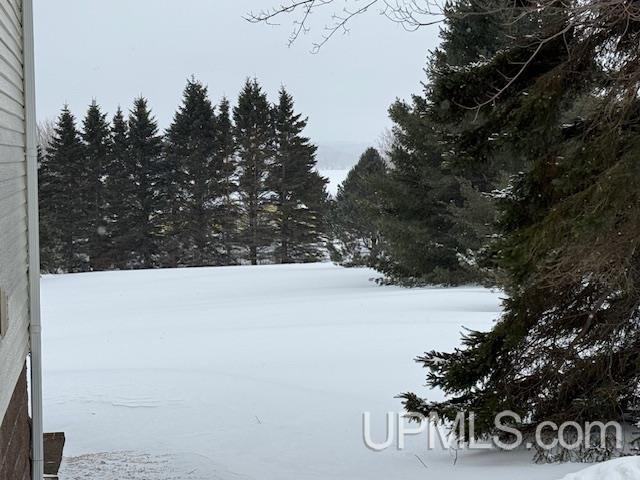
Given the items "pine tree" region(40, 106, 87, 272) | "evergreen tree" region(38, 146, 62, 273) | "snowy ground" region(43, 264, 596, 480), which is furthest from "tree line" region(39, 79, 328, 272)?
"snowy ground" region(43, 264, 596, 480)

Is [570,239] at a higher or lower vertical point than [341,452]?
higher

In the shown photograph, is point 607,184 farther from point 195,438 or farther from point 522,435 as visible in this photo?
point 195,438

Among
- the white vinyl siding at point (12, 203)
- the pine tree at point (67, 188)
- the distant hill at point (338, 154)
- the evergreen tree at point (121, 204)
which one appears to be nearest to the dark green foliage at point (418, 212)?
the white vinyl siding at point (12, 203)

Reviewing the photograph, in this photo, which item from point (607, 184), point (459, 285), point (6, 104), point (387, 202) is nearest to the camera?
point (6, 104)

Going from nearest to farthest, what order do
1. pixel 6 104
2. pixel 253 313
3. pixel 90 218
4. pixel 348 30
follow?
pixel 6 104 < pixel 348 30 < pixel 253 313 < pixel 90 218

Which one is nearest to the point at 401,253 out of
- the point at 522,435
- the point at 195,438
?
the point at 195,438

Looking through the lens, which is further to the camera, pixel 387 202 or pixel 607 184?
pixel 387 202

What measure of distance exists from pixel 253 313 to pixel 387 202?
7115mm

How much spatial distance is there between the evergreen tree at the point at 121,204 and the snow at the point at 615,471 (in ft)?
104

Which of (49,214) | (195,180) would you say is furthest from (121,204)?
(195,180)

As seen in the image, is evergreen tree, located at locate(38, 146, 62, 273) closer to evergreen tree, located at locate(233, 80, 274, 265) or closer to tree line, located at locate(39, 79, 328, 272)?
tree line, located at locate(39, 79, 328, 272)

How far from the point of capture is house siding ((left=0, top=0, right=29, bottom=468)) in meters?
2.97

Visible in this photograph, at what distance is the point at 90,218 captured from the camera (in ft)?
108

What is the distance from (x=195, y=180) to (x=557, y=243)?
30.5 m
